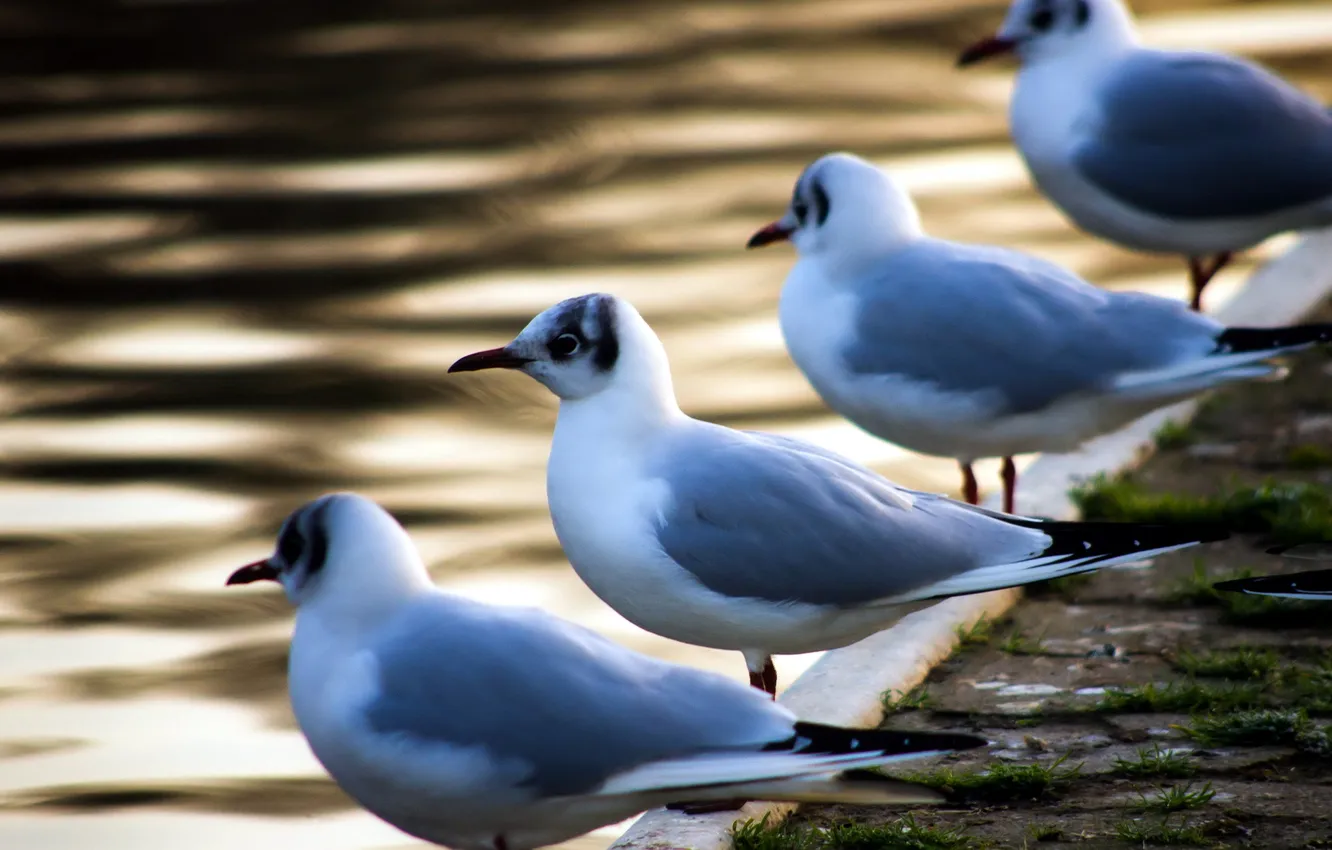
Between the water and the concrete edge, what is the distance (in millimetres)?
1049

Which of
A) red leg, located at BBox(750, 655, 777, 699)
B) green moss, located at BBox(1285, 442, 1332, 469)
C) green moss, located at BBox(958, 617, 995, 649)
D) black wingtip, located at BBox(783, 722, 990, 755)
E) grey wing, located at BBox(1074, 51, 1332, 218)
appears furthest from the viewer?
grey wing, located at BBox(1074, 51, 1332, 218)

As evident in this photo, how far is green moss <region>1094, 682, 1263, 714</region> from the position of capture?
5227 mm

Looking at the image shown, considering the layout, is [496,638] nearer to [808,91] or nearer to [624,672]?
[624,672]

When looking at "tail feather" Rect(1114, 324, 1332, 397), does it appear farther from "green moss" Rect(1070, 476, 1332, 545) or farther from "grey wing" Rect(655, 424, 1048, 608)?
"grey wing" Rect(655, 424, 1048, 608)

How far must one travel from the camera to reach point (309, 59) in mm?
15477

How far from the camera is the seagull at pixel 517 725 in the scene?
395 centimetres

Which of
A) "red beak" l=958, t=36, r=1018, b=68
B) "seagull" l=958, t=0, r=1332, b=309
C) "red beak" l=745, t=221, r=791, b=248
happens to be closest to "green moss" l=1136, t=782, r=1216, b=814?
"red beak" l=745, t=221, r=791, b=248

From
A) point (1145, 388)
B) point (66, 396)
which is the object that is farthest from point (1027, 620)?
point (66, 396)

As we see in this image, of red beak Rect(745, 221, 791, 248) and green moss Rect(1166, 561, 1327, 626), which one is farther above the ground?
red beak Rect(745, 221, 791, 248)

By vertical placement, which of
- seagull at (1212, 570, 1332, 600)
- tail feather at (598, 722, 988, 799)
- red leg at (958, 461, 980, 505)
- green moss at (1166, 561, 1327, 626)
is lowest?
green moss at (1166, 561, 1327, 626)

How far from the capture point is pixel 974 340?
596 centimetres

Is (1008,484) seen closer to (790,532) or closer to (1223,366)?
(1223,366)

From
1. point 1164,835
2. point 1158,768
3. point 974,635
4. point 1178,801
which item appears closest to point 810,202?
point 974,635

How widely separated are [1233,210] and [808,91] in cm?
733
